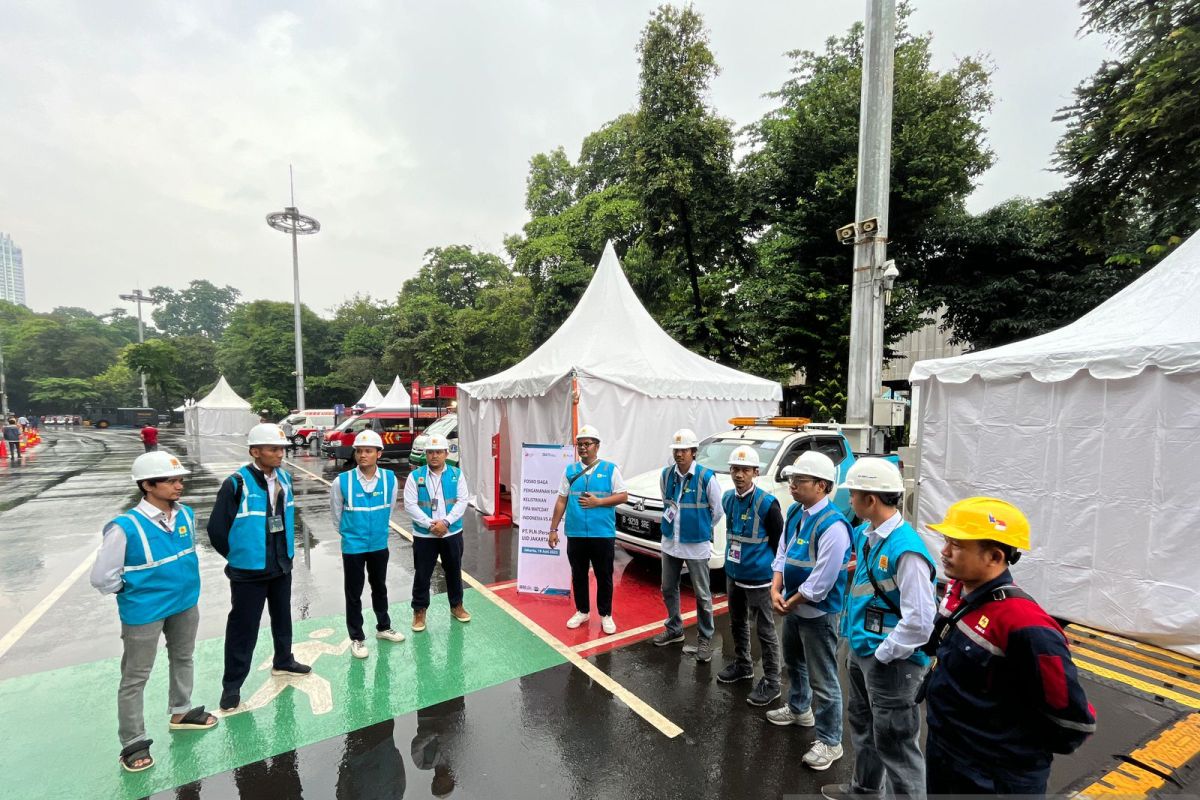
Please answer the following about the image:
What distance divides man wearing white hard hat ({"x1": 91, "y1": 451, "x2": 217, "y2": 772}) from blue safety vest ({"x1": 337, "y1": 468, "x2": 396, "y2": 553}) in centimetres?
123

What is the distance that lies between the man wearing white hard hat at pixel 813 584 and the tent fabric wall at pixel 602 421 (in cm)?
484

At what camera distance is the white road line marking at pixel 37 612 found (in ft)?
16.4

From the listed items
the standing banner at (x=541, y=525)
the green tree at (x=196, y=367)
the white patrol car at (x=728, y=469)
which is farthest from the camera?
the green tree at (x=196, y=367)

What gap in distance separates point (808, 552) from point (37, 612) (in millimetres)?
7922

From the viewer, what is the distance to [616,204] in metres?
21.8

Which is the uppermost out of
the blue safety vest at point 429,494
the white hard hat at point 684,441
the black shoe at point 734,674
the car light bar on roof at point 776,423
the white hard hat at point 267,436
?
the white hard hat at point 267,436

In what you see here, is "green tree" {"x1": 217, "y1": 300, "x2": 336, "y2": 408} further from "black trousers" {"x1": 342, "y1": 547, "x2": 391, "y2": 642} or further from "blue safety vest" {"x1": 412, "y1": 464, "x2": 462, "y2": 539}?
"black trousers" {"x1": 342, "y1": 547, "x2": 391, "y2": 642}

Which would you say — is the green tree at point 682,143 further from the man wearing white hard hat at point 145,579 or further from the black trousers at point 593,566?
the man wearing white hard hat at point 145,579

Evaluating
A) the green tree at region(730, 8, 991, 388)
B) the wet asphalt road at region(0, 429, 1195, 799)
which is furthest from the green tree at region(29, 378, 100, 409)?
the green tree at region(730, 8, 991, 388)

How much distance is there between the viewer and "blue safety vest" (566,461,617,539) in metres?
4.86

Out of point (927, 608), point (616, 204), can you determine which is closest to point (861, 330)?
point (927, 608)

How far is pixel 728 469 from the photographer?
676 centimetres

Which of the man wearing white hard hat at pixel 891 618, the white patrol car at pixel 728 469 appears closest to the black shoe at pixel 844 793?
the man wearing white hard hat at pixel 891 618

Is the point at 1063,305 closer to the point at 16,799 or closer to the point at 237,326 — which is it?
the point at 16,799
